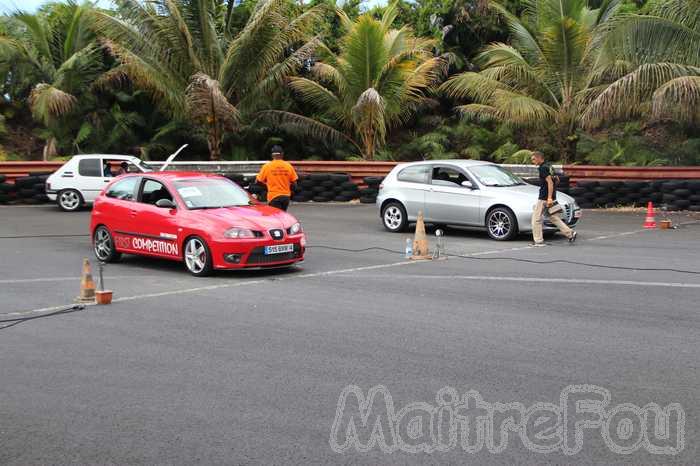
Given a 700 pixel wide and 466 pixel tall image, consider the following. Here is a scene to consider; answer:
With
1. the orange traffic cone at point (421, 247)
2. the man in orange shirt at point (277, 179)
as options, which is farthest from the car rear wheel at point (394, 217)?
the orange traffic cone at point (421, 247)

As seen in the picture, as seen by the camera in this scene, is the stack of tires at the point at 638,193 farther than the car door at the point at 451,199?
Yes

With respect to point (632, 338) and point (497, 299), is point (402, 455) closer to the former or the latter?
point (632, 338)

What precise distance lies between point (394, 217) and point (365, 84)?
35.0ft

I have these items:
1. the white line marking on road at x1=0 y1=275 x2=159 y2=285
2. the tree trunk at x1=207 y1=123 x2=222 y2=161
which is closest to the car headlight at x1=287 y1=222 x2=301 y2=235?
the white line marking on road at x1=0 y1=275 x2=159 y2=285

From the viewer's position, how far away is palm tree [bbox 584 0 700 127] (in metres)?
21.5

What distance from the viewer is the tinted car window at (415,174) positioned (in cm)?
1766

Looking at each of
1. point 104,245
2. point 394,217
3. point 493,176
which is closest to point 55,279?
point 104,245

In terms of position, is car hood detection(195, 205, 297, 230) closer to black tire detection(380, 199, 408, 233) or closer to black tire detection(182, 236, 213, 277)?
black tire detection(182, 236, 213, 277)

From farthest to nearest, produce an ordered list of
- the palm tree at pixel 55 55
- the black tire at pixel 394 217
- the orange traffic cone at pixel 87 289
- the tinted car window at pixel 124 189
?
the palm tree at pixel 55 55 → the black tire at pixel 394 217 → the tinted car window at pixel 124 189 → the orange traffic cone at pixel 87 289

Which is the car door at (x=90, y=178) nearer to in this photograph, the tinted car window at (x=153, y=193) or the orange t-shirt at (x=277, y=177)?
the orange t-shirt at (x=277, y=177)

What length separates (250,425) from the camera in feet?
18.7

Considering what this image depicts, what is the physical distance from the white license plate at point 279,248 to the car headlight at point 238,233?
0.31m

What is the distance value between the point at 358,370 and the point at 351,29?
22162 mm

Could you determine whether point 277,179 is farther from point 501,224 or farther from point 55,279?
point 55,279
